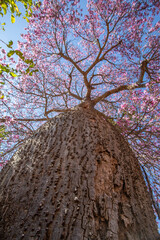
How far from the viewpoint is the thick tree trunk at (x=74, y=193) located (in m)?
0.94

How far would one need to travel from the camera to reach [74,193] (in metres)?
1.10

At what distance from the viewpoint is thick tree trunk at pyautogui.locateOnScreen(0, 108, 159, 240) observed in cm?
94

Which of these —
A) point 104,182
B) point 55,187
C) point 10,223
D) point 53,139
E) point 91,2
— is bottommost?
point 10,223

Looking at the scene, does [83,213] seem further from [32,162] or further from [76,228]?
[32,162]

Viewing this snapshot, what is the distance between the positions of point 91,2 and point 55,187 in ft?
24.7

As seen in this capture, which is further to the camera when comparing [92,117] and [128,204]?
[92,117]

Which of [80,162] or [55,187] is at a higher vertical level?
[80,162]

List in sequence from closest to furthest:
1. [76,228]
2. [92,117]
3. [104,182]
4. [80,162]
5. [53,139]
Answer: [76,228] < [104,182] < [80,162] < [53,139] < [92,117]

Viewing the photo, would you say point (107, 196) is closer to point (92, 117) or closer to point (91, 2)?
point (92, 117)

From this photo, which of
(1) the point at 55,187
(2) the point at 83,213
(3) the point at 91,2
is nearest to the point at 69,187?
(1) the point at 55,187

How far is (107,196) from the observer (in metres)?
1.16

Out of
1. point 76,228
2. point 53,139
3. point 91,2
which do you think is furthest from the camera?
point 91,2

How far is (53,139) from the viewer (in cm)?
176

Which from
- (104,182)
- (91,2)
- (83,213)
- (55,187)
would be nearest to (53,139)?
(55,187)
